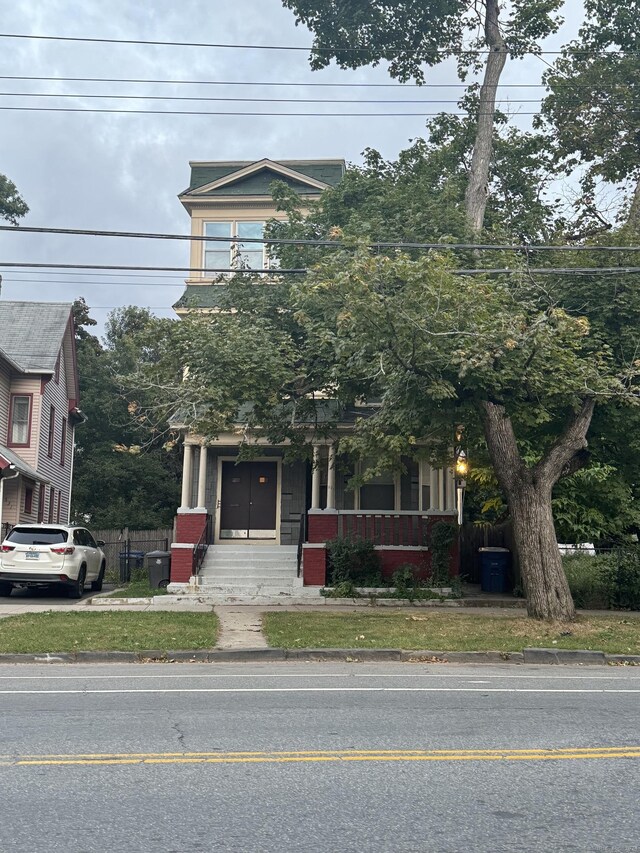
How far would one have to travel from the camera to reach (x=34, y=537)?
1889cm

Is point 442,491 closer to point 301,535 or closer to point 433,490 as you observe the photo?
point 433,490

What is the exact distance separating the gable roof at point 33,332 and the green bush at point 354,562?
40.6 ft

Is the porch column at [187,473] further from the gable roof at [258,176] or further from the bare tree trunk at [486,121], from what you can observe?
the bare tree trunk at [486,121]

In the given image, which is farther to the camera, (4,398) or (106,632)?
(4,398)

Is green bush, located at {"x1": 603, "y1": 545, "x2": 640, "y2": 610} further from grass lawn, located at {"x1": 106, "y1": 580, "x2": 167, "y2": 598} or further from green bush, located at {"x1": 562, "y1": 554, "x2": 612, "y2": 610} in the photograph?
grass lawn, located at {"x1": 106, "y1": 580, "x2": 167, "y2": 598}

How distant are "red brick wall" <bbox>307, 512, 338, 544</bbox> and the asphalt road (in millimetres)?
10601

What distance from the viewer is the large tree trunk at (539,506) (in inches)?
599

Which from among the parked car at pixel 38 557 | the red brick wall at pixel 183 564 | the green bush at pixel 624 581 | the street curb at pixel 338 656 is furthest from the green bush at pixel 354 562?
the street curb at pixel 338 656

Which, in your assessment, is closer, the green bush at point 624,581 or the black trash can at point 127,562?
the green bush at point 624,581

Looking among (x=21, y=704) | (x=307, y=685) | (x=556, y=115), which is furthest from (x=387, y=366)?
(x=556, y=115)

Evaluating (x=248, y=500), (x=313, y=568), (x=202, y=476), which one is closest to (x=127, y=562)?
(x=248, y=500)

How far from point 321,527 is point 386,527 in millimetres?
1552

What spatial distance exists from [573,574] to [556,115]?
1159cm

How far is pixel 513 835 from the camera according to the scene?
15.5ft
